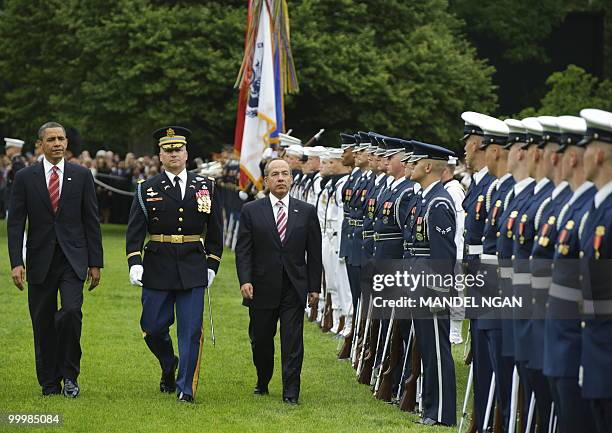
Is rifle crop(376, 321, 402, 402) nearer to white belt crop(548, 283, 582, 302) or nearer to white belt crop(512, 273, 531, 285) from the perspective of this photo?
white belt crop(512, 273, 531, 285)

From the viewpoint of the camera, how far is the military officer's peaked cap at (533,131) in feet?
27.3

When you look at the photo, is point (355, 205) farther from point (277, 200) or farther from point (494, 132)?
point (494, 132)

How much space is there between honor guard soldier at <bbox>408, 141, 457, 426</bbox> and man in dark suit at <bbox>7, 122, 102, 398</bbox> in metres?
2.79

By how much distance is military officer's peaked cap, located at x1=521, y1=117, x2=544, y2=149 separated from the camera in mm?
8312

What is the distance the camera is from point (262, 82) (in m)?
24.7

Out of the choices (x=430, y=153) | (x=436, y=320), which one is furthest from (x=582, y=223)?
(x=430, y=153)

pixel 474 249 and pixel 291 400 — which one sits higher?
pixel 474 249

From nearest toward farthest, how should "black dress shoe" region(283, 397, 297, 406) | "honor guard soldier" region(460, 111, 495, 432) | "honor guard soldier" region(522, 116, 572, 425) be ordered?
"honor guard soldier" region(522, 116, 572, 425) < "honor guard soldier" region(460, 111, 495, 432) < "black dress shoe" region(283, 397, 297, 406)

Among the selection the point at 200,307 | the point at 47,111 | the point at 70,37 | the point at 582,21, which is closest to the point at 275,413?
the point at 200,307

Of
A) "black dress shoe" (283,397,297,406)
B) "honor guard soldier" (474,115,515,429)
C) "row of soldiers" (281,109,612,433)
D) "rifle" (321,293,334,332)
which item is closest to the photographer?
"row of soldiers" (281,109,612,433)

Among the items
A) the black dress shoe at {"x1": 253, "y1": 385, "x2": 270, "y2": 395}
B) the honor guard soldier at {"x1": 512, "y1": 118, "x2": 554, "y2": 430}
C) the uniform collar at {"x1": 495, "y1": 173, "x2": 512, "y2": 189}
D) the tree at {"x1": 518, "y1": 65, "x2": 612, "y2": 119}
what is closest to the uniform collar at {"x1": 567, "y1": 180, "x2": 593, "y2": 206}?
the honor guard soldier at {"x1": 512, "y1": 118, "x2": 554, "y2": 430}

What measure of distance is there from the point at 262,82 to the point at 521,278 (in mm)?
16820

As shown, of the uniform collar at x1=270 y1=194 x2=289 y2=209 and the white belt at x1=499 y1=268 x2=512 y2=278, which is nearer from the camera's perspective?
the white belt at x1=499 y1=268 x2=512 y2=278

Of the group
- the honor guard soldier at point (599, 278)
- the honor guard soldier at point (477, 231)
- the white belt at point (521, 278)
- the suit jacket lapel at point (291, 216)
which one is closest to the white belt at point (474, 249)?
the honor guard soldier at point (477, 231)
